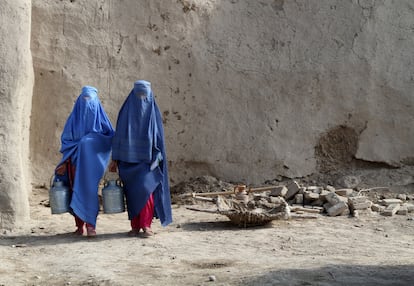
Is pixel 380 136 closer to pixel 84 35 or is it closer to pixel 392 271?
pixel 84 35

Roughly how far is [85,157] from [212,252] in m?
1.48

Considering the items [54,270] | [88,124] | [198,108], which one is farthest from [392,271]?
[198,108]

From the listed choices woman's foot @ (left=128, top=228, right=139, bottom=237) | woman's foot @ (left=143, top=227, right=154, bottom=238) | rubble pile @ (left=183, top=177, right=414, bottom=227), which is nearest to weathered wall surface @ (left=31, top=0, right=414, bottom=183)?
rubble pile @ (left=183, top=177, right=414, bottom=227)

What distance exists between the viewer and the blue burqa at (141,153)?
6555mm

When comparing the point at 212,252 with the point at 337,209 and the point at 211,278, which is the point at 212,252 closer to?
the point at 211,278

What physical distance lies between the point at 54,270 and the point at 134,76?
4.09 meters

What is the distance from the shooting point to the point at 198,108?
30.3ft

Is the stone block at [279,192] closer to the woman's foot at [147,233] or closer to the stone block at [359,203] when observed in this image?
the stone block at [359,203]

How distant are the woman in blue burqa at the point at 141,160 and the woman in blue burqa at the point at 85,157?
162 mm

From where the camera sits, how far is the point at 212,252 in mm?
5977

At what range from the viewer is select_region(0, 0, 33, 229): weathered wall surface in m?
6.84

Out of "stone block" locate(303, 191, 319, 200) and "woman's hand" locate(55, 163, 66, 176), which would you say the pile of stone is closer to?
"stone block" locate(303, 191, 319, 200)

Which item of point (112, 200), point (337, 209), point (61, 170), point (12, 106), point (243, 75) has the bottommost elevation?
point (337, 209)

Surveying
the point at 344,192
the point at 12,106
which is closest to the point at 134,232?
the point at 12,106
